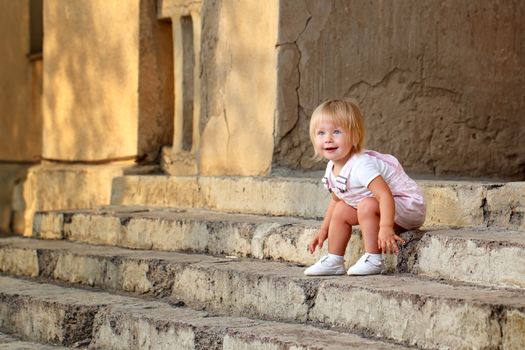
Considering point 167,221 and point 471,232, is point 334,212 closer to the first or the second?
point 471,232

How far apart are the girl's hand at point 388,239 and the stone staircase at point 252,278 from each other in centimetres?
10

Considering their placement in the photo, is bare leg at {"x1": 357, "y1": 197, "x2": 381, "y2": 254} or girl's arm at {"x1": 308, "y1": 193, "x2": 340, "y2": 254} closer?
bare leg at {"x1": 357, "y1": 197, "x2": 381, "y2": 254}

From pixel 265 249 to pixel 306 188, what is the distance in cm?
58

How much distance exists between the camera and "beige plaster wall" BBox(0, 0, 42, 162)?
9.73 meters

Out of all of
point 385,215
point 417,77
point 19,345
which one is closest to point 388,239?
point 385,215

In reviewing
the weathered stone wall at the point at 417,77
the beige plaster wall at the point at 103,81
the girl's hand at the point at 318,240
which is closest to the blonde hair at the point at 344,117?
the girl's hand at the point at 318,240

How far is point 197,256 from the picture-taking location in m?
5.09

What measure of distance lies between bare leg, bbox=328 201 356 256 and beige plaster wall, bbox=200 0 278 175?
68.2 inches

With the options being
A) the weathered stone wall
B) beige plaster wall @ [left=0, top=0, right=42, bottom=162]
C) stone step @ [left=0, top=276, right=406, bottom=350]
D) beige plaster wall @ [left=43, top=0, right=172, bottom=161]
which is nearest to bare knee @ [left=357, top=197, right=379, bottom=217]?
stone step @ [left=0, top=276, right=406, bottom=350]

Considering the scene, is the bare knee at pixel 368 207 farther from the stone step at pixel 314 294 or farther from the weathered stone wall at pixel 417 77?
the weathered stone wall at pixel 417 77

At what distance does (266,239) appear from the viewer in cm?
486

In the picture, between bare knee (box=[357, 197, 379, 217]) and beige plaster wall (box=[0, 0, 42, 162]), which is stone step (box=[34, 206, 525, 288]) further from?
beige plaster wall (box=[0, 0, 42, 162])

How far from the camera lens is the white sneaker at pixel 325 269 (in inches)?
166

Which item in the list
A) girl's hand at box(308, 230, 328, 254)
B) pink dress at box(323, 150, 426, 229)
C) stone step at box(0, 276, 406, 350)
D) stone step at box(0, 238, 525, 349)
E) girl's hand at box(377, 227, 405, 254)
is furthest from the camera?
girl's hand at box(308, 230, 328, 254)
